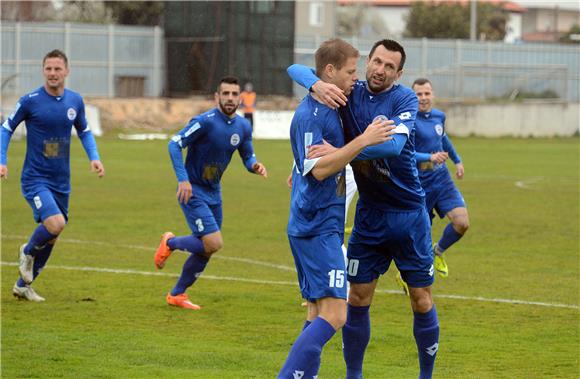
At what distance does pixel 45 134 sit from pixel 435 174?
14.2 feet

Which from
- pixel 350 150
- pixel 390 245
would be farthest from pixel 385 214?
pixel 350 150

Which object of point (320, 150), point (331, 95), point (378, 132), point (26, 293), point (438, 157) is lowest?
point (26, 293)

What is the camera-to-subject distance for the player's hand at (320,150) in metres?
6.65

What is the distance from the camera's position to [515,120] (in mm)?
47469

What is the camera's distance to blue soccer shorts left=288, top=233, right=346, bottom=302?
22.7 ft

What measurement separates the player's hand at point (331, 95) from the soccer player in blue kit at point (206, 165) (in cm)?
420

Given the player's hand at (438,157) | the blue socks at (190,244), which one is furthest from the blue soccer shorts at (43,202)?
the player's hand at (438,157)

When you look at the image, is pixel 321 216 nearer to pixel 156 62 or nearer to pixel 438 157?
pixel 438 157

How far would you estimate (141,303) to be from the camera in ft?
36.9

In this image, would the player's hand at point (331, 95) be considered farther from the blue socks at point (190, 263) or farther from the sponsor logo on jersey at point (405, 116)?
the blue socks at point (190, 263)

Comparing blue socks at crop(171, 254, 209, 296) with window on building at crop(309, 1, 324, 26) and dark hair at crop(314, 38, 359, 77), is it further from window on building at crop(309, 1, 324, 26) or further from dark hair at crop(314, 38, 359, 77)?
window on building at crop(309, 1, 324, 26)

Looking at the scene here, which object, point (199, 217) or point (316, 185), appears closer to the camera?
point (316, 185)

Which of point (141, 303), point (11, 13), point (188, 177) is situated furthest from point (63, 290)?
point (11, 13)

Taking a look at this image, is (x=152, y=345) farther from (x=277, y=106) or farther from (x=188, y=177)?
(x=277, y=106)
